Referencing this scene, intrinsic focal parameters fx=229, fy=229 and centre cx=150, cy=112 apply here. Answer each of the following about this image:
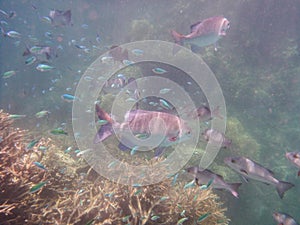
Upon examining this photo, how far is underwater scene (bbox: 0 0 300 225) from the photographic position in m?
3.41

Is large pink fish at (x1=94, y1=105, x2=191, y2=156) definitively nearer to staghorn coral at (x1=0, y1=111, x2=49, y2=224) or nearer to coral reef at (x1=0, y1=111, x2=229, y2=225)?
coral reef at (x1=0, y1=111, x2=229, y2=225)

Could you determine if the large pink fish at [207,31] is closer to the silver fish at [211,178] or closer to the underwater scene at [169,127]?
the underwater scene at [169,127]

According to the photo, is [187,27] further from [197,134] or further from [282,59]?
[197,134]

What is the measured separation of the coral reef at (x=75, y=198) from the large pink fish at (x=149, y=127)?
100cm

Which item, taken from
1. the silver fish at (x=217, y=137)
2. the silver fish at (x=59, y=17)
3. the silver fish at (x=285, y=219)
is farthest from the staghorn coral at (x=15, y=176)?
the silver fish at (x=59, y=17)

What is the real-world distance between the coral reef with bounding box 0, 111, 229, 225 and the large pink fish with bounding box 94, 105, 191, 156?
1003mm

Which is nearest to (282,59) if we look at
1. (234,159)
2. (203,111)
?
(203,111)

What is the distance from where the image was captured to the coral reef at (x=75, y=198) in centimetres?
321

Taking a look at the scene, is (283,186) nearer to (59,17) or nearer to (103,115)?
(103,115)

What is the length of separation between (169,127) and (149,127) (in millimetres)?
270

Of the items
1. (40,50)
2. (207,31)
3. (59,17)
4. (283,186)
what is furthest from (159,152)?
(59,17)

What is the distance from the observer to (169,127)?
10.1ft

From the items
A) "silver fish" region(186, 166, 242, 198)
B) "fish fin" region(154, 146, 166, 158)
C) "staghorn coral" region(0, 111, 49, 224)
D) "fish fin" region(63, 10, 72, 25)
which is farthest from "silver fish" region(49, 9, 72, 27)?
"silver fish" region(186, 166, 242, 198)

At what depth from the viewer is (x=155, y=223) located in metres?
3.55
